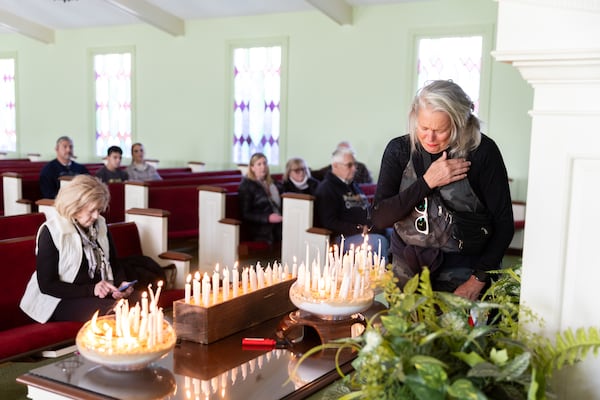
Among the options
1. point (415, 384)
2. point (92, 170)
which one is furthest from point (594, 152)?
point (92, 170)

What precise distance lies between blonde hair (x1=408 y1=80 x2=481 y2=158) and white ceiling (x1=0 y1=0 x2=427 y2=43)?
6805 mm

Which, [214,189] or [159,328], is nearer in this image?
[159,328]

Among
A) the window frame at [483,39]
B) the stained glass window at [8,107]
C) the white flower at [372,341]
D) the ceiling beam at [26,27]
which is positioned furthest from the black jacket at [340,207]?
the stained glass window at [8,107]

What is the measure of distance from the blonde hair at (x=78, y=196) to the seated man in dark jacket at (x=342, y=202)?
2.43m

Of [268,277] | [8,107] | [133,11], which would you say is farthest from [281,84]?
[268,277]

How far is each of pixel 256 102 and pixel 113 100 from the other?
298cm

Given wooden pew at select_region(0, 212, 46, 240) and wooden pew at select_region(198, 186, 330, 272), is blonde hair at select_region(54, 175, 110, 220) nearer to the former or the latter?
wooden pew at select_region(0, 212, 46, 240)

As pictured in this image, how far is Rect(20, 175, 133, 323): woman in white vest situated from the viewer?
3432 millimetres

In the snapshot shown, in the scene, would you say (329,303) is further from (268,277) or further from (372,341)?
(372,341)

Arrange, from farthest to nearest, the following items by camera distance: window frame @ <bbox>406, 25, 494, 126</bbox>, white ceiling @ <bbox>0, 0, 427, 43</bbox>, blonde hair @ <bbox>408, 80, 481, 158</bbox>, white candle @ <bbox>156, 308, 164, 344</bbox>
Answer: white ceiling @ <bbox>0, 0, 427, 43</bbox> → window frame @ <bbox>406, 25, 494, 126</bbox> → blonde hair @ <bbox>408, 80, 481, 158</bbox> → white candle @ <bbox>156, 308, 164, 344</bbox>

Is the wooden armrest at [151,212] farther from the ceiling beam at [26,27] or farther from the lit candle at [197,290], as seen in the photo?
the ceiling beam at [26,27]

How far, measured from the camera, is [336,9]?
9094mm

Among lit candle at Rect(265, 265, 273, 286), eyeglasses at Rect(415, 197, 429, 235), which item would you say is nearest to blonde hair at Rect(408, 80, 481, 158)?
eyeglasses at Rect(415, 197, 429, 235)

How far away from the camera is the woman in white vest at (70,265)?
3.43 m
